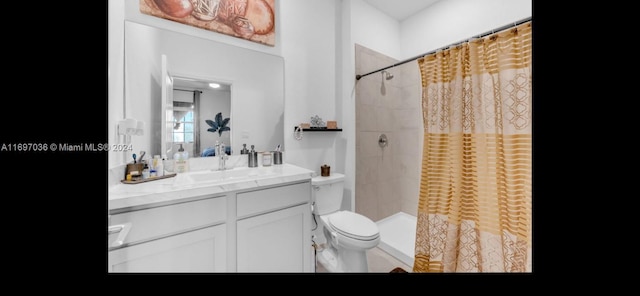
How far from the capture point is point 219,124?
144cm

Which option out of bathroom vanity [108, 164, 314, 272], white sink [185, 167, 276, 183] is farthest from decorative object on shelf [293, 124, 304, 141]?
bathroom vanity [108, 164, 314, 272]

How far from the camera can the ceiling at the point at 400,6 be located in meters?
2.05

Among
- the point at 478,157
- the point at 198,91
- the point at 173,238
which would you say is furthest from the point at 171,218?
the point at 478,157

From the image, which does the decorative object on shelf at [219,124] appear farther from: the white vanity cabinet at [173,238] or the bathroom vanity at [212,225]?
the white vanity cabinet at [173,238]

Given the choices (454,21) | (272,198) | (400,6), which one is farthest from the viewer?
(400,6)

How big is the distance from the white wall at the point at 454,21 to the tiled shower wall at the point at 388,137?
0.24 meters

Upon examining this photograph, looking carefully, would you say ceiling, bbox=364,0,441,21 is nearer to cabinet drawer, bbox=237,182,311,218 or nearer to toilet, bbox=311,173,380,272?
toilet, bbox=311,173,380,272

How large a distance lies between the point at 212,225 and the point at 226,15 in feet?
4.41

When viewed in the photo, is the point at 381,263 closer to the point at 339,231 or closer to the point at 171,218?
the point at 339,231

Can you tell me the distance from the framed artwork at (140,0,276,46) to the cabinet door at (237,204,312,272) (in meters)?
1.25

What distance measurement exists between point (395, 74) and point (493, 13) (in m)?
0.84

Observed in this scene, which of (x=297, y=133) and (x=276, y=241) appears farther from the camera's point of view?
(x=297, y=133)
